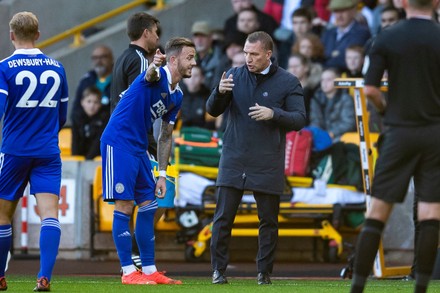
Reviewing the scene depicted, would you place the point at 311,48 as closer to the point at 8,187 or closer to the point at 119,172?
the point at 119,172

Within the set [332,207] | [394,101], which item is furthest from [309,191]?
[394,101]

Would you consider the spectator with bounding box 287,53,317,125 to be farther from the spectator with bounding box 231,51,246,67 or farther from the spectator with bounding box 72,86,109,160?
the spectator with bounding box 72,86,109,160

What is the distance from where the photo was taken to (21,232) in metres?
16.9

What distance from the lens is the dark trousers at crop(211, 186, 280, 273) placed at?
1124cm

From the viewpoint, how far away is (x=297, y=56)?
17109mm

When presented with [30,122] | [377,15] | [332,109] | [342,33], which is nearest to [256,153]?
[30,122]

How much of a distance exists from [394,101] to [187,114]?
369 inches

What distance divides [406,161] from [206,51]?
1091 centimetres

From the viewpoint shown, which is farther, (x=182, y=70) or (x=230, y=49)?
(x=230, y=49)

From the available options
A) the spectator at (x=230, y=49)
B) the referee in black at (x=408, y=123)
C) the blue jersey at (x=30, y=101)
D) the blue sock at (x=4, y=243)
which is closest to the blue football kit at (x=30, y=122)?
the blue jersey at (x=30, y=101)

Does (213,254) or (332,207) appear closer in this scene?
(213,254)

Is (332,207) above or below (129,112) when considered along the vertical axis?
below

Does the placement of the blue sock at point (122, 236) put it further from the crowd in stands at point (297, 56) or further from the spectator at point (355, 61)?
the spectator at point (355, 61)

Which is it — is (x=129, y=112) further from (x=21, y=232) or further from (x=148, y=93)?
(x=21, y=232)
